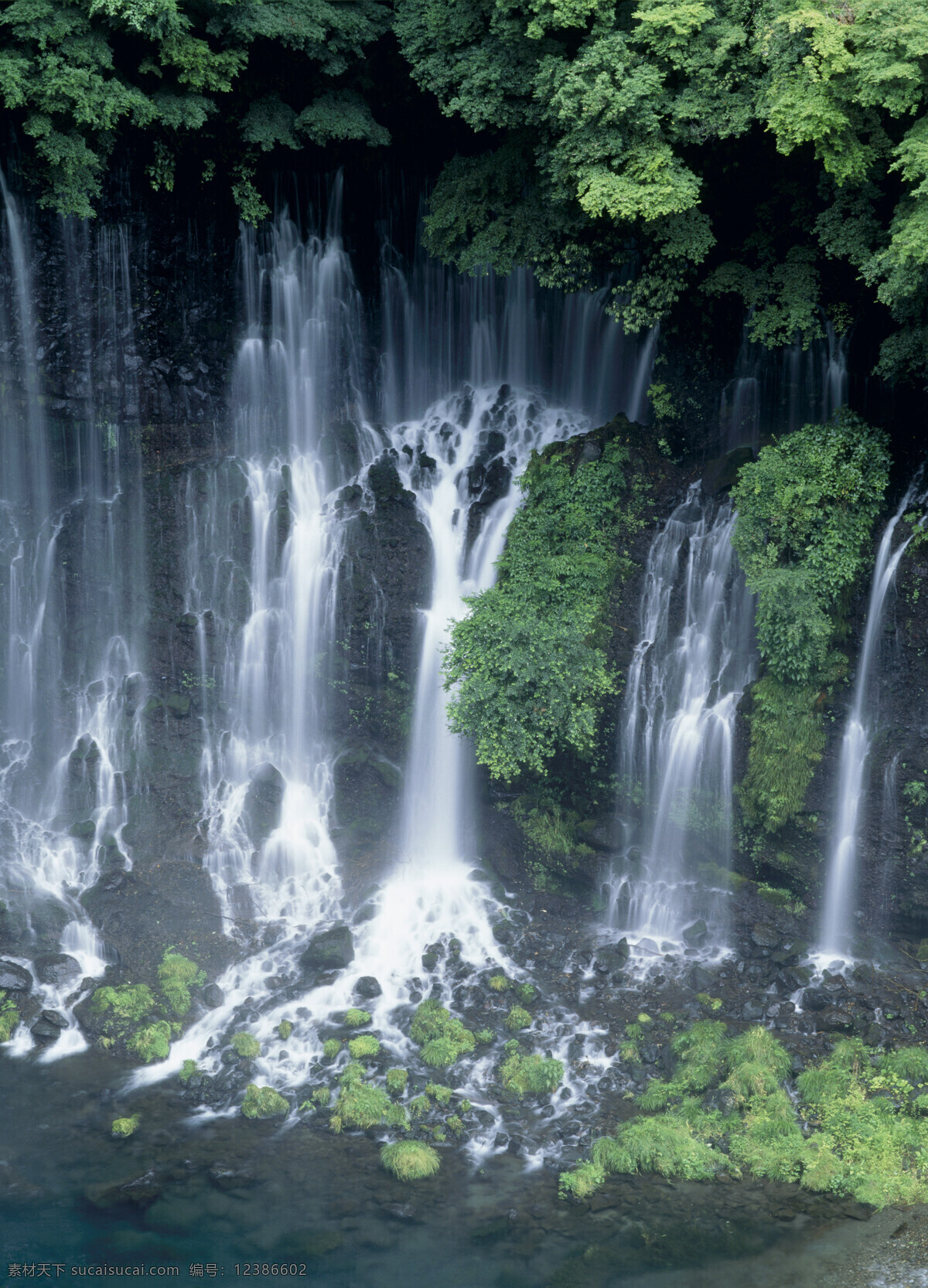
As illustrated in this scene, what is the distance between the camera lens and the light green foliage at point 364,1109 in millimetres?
13422

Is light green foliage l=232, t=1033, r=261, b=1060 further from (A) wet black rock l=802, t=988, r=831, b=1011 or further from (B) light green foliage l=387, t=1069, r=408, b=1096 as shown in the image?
(A) wet black rock l=802, t=988, r=831, b=1011

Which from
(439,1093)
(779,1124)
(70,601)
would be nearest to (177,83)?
(70,601)

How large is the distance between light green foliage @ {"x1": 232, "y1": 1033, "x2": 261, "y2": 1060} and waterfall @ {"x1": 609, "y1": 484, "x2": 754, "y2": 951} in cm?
633

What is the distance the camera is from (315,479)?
1933 cm

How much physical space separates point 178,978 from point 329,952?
248 cm

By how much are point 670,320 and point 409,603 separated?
269 inches

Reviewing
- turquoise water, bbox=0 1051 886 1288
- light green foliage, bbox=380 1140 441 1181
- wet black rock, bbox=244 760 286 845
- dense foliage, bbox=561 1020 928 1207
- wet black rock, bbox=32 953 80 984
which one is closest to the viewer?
turquoise water, bbox=0 1051 886 1288

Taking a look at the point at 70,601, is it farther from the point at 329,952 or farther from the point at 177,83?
the point at 177,83

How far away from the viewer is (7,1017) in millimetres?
15570

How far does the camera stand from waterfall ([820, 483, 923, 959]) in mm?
14719

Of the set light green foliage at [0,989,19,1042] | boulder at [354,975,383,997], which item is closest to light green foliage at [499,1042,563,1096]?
boulder at [354,975,383,997]

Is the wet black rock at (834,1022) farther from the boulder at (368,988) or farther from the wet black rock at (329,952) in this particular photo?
the wet black rock at (329,952)

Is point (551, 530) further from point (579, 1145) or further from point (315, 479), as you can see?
point (579, 1145)

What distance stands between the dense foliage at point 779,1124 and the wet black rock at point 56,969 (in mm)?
8973
